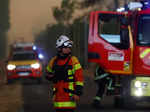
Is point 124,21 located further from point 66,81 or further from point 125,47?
point 66,81

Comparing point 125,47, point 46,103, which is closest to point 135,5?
point 125,47

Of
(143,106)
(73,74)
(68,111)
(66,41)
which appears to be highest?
(66,41)

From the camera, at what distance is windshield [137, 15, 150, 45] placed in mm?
13927

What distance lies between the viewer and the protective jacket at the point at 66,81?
8.68 metres

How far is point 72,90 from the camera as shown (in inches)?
342

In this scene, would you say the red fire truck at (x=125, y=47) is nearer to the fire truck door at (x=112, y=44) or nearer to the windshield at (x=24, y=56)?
the fire truck door at (x=112, y=44)

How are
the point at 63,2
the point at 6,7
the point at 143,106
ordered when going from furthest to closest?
the point at 6,7, the point at 63,2, the point at 143,106

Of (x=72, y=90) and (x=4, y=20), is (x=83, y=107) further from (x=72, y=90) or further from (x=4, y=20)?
(x=4, y=20)

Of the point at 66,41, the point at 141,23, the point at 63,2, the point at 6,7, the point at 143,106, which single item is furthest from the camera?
the point at 6,7

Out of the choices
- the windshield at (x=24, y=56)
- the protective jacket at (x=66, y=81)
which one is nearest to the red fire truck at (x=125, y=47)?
the protective jacket at (x=66, y=81)

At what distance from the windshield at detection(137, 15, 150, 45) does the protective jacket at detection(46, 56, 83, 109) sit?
5470mm

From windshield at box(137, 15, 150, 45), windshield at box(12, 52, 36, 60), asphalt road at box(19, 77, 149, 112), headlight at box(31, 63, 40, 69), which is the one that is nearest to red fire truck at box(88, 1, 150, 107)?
windshield at box(137, 15, 150, 45)

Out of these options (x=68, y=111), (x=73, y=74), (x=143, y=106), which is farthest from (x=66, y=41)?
(x=143, y=106)

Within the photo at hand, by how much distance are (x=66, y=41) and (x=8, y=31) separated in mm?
85153
